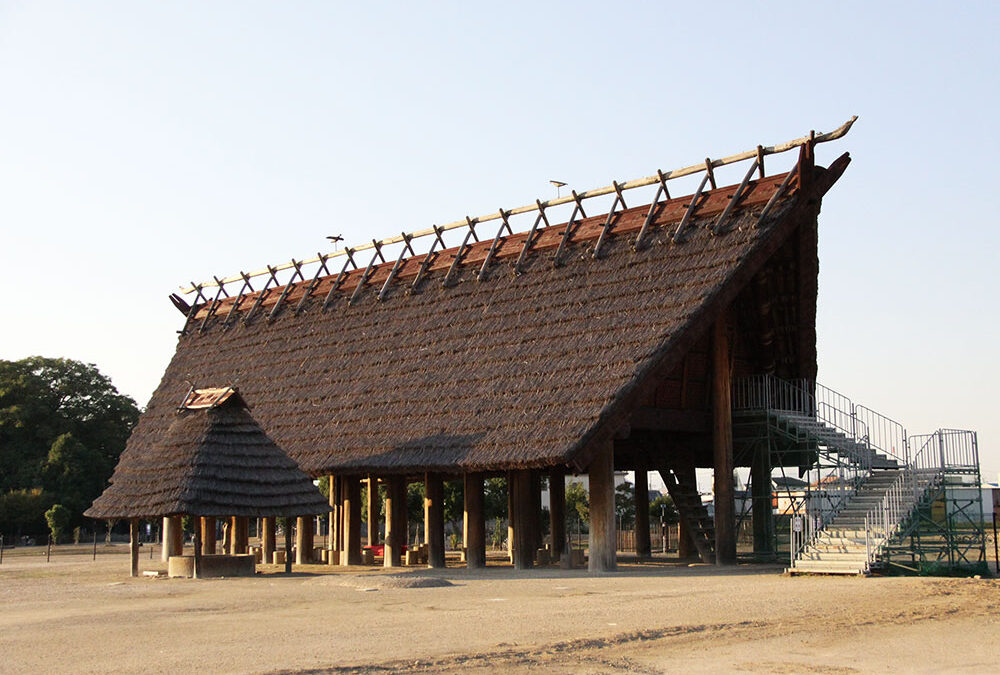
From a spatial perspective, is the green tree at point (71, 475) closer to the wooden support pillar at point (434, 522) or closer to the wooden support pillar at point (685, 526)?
the wooden support pillar at point (434, 522)

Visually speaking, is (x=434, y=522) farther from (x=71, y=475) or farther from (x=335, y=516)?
(x=71, y=475)

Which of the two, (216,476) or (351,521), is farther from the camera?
(351,521)

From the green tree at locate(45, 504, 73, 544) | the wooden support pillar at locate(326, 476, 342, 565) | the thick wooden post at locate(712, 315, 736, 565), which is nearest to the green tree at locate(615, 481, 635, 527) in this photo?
the wooden support pillar at locate(326, 476, 342, 565)

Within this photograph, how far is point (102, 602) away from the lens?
20.2 metres

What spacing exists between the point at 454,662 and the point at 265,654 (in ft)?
7.52

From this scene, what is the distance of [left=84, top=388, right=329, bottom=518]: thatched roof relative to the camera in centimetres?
2554

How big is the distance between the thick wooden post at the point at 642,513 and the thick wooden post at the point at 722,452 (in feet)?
24.6

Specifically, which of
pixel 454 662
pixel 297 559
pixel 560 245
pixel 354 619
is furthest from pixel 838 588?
pixel 297 559

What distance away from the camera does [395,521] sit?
104ft

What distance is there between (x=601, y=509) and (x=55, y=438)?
163ft

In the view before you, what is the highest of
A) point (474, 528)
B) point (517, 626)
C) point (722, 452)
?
point (722, 452)

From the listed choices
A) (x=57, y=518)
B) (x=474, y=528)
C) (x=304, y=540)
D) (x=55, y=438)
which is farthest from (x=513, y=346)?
(x=55, y=438)

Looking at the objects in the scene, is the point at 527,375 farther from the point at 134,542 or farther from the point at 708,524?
the point at 134,542

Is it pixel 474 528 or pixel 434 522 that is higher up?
pixel 434 522
